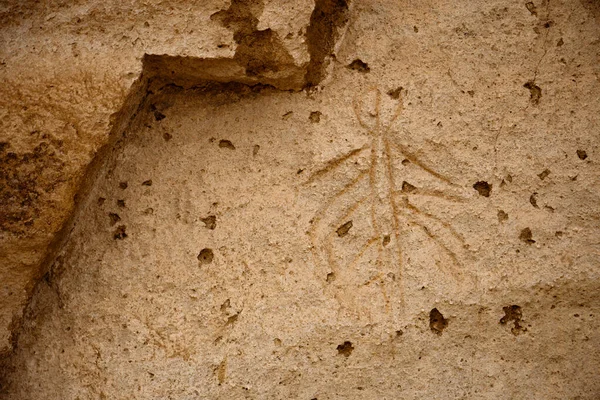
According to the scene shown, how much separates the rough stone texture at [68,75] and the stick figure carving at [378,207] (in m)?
0.31

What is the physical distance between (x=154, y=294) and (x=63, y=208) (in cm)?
29

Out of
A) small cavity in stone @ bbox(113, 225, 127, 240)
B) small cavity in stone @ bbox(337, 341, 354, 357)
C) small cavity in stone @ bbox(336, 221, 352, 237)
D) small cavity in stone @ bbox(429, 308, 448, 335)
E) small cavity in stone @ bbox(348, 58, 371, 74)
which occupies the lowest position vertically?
small cavity in stone @ bbox(337, 341, 354, 357)

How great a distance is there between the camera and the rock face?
1.33 m

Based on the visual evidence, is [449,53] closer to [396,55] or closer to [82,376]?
[396,55]

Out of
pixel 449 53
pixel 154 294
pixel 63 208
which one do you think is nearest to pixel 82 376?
pixel 154 294

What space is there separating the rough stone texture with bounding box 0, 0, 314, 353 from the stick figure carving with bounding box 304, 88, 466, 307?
31 centimetres

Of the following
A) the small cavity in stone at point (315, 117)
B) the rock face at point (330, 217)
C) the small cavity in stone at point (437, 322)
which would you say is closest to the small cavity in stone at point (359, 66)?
the rock face at point (330, 217)

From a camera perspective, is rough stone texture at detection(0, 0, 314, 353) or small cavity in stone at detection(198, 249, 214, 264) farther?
small cavity in stone at detection(198, 249, 214, 264)

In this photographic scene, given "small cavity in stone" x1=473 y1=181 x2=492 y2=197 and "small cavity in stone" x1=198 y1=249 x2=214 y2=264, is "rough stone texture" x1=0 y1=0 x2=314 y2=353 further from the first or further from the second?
"small cavity in stone" x1=473 y1=181 x2=492 y2=197

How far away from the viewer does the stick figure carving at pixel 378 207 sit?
4.52 ft

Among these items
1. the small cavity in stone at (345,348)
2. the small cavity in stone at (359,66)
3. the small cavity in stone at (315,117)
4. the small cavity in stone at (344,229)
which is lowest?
the small cavity in stone at (345,348)

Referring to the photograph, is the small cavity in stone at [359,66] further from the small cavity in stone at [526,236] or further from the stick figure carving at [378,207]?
the small cavity in stone at [526,236]

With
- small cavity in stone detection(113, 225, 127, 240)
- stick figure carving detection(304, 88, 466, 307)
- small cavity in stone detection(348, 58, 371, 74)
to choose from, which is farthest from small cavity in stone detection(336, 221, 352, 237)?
small cavity in stone detection(113, 225, 127, 240)

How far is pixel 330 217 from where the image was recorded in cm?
139
